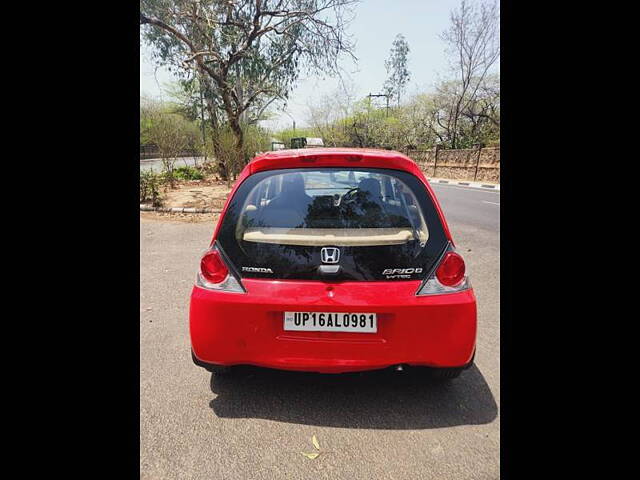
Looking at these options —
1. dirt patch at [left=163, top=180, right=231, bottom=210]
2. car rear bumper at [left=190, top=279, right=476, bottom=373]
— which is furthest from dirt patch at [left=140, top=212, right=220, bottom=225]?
car rear bumper at [left=190, top=279, right=476, bottom=373]

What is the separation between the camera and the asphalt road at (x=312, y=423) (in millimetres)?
1747

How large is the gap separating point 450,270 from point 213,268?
1.40 meters

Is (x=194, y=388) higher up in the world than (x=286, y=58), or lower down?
lower down

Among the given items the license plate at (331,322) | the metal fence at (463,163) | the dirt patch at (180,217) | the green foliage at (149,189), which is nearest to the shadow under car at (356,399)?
the license plate at (331,322)

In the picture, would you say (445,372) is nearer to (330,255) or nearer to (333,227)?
(330,255)

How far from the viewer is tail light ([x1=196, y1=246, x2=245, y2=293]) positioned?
207 cm

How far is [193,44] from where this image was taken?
42.5ft

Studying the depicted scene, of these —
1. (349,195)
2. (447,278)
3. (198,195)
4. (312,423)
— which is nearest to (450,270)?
(447,278)

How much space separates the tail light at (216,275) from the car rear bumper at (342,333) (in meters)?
0.05

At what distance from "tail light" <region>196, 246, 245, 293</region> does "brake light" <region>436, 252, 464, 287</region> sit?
114cm
